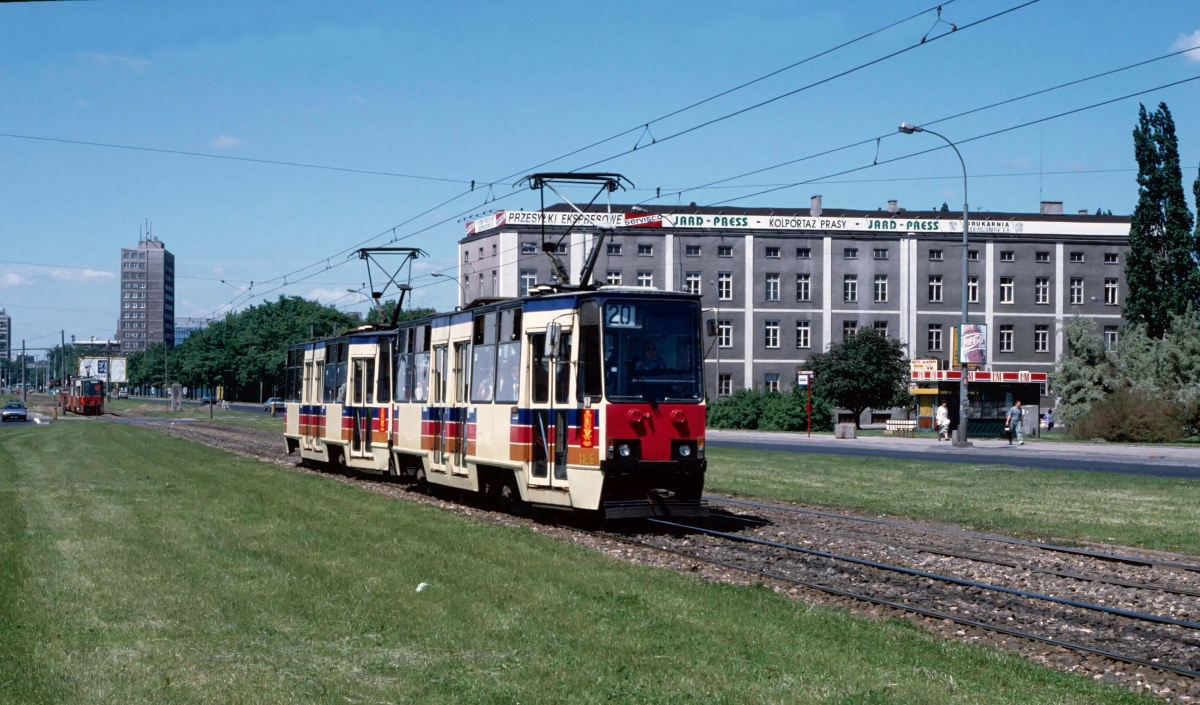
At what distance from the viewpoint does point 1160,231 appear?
6838 cm

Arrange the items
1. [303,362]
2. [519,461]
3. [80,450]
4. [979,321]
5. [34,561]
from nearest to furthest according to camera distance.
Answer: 1. [34,561]
2. [519,461]
3. [303,362]
4. [80,450]
5. [979,321]

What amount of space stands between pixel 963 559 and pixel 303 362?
23996 mm

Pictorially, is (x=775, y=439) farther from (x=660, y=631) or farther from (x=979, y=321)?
(x=660, y=631)

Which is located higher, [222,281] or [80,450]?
[222,281]

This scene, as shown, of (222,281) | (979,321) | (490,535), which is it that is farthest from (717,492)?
(979,321)

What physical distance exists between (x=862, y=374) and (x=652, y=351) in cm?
5687

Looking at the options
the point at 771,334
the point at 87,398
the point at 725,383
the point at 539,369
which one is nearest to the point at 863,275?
the point at 771,334

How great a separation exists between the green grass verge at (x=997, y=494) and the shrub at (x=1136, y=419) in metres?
16.9

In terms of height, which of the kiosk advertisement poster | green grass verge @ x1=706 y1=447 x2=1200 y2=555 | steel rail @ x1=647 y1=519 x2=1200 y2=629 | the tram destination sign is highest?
the tram destination sign

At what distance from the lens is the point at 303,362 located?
113 feet

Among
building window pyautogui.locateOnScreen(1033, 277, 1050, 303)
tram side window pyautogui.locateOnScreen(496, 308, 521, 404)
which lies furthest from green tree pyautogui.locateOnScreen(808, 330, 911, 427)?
tram side window pyautogui.locateOnScreen(496, 308, 521, 404)

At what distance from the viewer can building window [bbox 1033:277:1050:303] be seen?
8875cm

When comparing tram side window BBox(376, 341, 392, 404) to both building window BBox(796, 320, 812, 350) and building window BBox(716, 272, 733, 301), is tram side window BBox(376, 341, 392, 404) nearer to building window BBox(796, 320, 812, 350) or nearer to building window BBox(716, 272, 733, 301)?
building window BBox(716, 272, 733, 301)

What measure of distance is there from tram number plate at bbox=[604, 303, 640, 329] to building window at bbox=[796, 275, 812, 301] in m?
73.4
